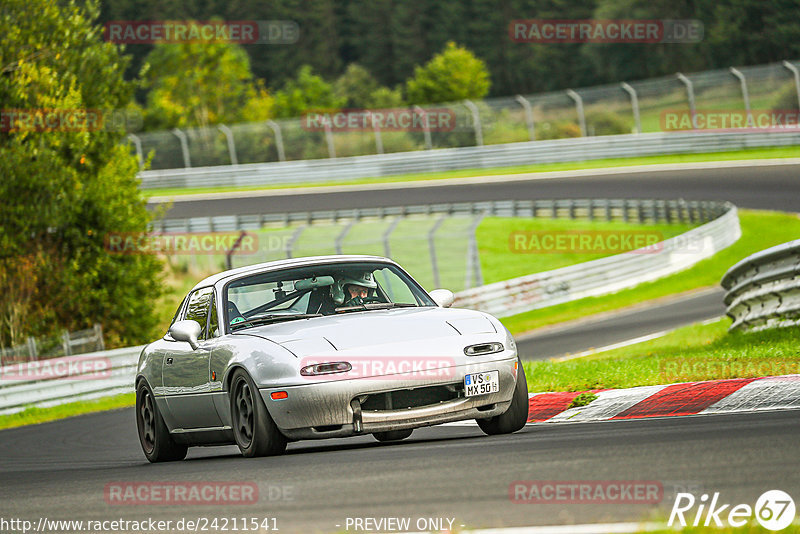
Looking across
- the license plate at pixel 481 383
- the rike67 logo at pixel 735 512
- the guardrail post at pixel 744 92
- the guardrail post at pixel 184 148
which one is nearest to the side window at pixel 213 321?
the license plate at pixel 481 383

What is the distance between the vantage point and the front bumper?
7664mm

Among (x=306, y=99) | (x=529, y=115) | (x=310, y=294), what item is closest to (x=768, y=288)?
(x=310, y=294)

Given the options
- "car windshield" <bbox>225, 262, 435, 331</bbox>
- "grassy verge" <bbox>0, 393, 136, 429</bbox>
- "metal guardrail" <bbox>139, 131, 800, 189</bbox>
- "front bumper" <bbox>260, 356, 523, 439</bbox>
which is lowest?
"grassy verge" <bbox>0, 393, 136, 429</bbox>

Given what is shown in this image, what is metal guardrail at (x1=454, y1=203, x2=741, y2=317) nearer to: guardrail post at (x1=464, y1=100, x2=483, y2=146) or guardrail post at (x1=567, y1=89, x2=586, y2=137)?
guardrail post at (x1=567, y1=89, x2=586, y2=137)

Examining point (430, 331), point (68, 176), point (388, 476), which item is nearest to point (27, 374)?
point (68, 176)

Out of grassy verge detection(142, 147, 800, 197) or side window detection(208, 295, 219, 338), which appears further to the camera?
grassy verge detection(142, 147, 800, 197)

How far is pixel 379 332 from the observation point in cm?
793

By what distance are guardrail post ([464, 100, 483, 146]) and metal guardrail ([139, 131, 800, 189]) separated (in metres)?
0.39

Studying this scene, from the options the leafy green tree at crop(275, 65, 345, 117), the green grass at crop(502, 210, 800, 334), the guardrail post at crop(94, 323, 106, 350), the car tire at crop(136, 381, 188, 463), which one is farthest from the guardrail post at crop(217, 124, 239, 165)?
the car tire at crop(136, 381, 188, 463)

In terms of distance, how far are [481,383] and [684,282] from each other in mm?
20513

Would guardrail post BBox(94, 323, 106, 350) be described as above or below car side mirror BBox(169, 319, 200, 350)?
below

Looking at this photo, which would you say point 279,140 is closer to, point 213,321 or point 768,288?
point 768,288

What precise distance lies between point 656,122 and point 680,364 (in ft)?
117

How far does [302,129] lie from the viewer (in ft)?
163
